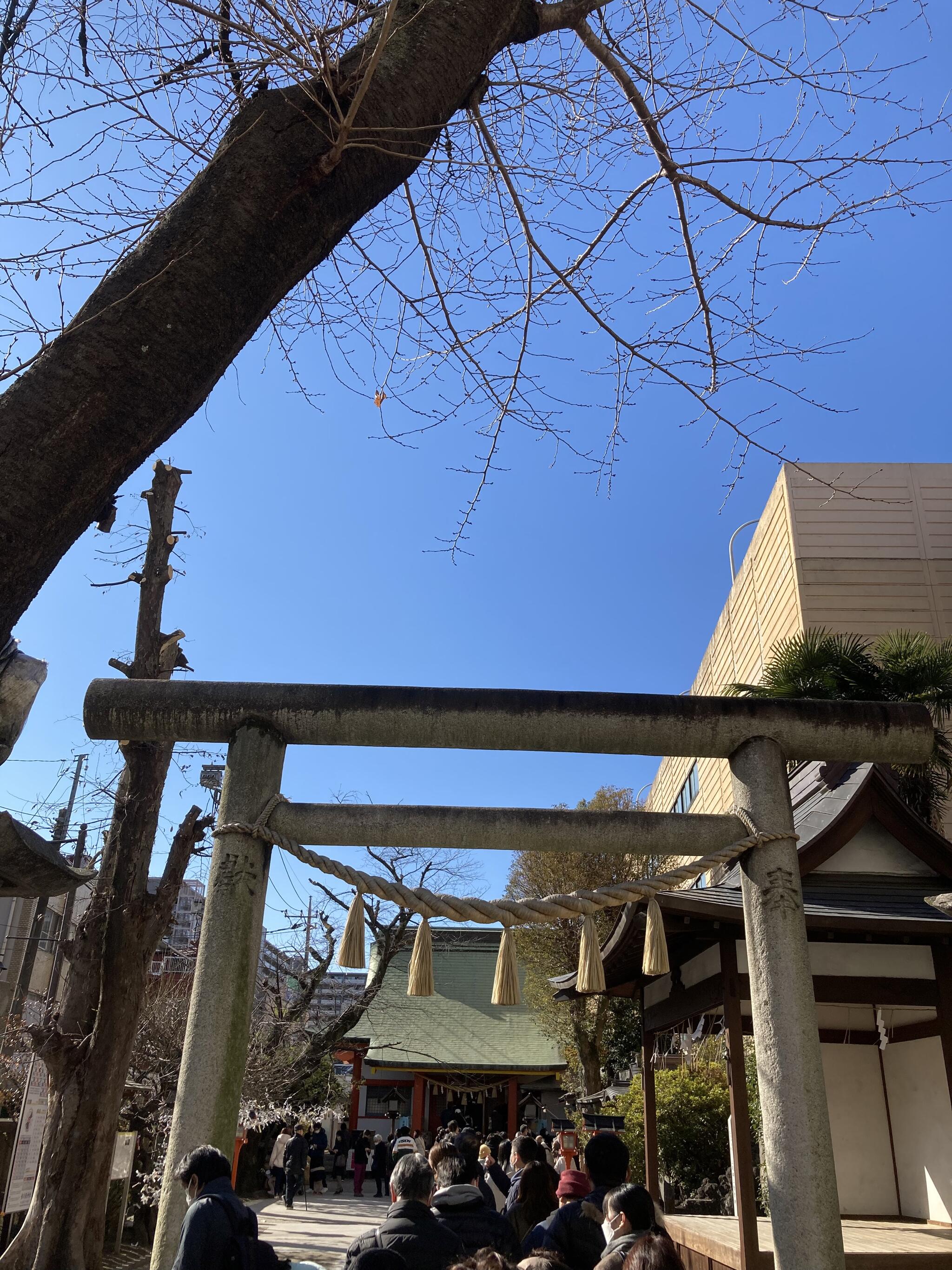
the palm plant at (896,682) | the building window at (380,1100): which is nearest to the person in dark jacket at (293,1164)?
the building window at (380,1100)

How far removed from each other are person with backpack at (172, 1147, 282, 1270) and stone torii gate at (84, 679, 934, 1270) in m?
0.35

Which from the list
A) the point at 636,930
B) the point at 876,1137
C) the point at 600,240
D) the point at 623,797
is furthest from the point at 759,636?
the point at 600,240

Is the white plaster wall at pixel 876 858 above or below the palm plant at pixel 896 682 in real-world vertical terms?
below

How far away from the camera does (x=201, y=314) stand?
2668 millimetres

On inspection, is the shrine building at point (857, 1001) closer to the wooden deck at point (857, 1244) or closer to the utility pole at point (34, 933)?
the wooden deck at point (857, 1244)

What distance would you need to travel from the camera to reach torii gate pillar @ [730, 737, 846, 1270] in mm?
3357

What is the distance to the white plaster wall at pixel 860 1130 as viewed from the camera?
9.05m

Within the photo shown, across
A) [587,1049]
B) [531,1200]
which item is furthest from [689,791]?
[531,1200]

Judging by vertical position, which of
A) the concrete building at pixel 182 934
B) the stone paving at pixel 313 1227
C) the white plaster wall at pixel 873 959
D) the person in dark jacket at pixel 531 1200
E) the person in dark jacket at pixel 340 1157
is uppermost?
the concrete building at pixel 182 934

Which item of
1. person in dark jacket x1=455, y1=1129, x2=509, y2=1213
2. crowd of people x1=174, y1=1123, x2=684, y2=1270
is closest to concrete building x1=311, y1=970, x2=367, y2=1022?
person in dark jacket x1=455, y1=1129, x2=509, y2=1213

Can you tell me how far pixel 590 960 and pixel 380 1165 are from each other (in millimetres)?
18170

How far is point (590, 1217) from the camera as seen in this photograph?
417 cm

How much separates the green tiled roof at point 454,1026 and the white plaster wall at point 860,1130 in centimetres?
1448

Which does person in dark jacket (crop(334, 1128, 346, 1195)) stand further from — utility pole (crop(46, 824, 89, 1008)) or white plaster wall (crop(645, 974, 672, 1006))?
white plaster wall (crop(645, 974, 672, 1006))
